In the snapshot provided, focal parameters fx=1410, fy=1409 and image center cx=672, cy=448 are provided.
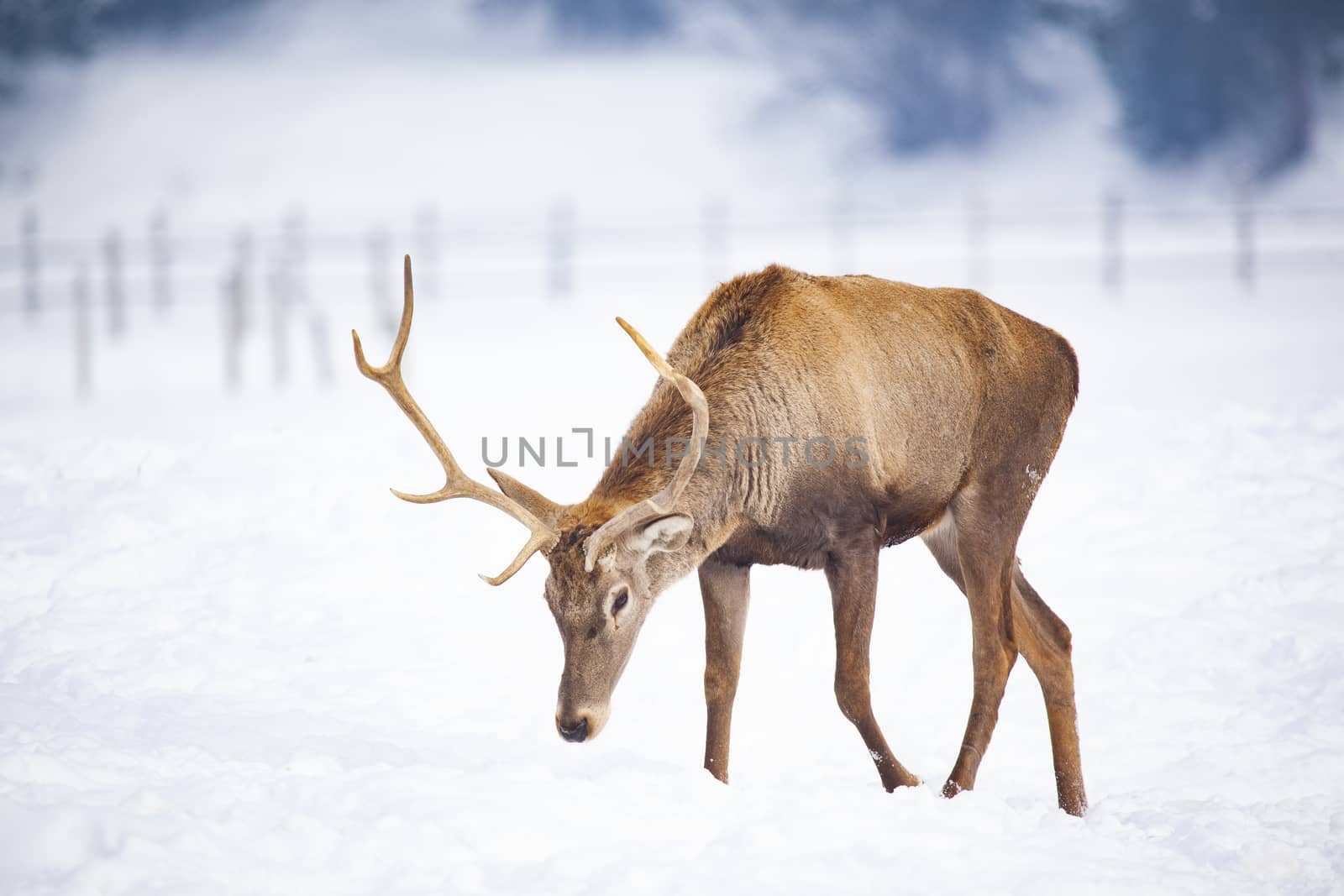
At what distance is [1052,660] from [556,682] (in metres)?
2.19

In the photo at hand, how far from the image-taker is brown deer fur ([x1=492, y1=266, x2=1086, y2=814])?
196 inches

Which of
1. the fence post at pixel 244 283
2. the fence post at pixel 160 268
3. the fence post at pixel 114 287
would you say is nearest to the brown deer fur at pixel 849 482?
the fence post at pixel 244 283

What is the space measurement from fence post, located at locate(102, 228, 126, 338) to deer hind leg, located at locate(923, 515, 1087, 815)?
1644 cm

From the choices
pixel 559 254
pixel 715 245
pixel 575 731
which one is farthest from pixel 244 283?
pixel 575 731

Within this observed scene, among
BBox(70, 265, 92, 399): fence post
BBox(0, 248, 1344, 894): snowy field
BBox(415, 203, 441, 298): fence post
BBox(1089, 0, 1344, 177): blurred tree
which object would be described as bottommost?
BBox(0, 248, 1344, 894): snowy field

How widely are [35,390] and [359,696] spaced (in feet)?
39.8

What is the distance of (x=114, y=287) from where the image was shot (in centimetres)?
2008

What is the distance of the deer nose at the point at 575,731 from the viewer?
4.67m

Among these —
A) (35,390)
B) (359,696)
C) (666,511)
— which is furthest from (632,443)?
(35,390)

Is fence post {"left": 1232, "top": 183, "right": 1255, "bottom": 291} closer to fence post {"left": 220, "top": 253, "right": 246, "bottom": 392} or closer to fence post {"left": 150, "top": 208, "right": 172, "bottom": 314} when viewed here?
fence post {"left": 220, "top": 253, "right": 246, "bottom": 392}

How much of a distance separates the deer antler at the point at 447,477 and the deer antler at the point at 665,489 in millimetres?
182

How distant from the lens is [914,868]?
4.04 metres

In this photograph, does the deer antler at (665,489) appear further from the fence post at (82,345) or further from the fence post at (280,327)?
the fence post at (82,345)

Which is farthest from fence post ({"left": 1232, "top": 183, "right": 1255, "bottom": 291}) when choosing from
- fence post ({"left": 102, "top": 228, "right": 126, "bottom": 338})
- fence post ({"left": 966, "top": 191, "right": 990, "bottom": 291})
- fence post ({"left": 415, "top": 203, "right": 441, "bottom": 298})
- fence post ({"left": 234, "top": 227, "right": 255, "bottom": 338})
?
fence post ({"left": 102, "top": 228, "right": 126, "bottom": 338})
